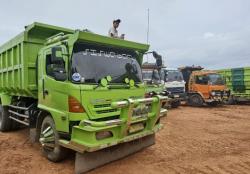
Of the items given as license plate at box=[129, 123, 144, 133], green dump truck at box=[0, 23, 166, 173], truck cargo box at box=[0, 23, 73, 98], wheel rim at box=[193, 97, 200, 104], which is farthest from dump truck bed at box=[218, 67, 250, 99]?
license plate at box=[129, 123, 144, 133]

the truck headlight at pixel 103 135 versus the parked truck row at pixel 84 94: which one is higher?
the parked truck row at pixel 84 94

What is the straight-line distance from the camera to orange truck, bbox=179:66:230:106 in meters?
17.3

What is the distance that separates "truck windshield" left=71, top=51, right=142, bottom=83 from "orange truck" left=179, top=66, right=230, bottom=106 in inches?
481

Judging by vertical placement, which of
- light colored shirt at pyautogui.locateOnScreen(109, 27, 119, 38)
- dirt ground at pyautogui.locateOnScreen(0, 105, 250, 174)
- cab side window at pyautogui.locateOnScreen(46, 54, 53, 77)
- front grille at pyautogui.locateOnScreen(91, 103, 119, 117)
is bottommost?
dirt ground at pyautogui.locateOnScreen(0, 105, 250, 174)

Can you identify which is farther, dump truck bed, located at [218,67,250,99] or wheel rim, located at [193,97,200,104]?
dump truck bed, located at [218,67,250,99]

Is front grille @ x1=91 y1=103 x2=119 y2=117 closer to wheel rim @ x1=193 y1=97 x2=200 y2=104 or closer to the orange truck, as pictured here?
the orange truck

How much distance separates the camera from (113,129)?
4.99 m

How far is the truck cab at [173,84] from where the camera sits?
16.3 metres

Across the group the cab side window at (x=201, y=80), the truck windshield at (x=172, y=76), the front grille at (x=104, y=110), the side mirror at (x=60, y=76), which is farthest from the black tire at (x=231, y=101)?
the side mirror at (x=60, y=76)

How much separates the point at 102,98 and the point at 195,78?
13.8 m

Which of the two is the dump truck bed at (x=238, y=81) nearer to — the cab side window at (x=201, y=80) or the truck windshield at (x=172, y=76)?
the cab side window at (x=201, y=80)

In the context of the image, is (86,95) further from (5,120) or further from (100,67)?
(5,120)

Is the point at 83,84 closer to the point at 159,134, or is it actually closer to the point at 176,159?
the point at 176,159

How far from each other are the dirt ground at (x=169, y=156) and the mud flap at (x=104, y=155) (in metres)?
0.13
